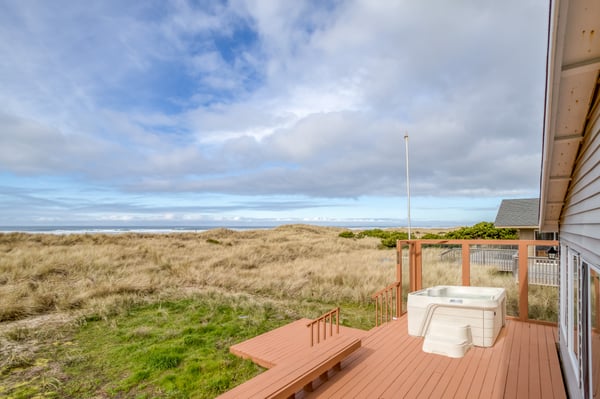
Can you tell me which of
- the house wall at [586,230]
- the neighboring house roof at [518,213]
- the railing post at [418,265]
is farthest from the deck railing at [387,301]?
the neighboring house roof at [518,213]

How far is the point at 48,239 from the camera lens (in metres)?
20.1

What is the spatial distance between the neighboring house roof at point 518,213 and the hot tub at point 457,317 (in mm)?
11241

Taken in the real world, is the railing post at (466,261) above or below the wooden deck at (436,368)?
above

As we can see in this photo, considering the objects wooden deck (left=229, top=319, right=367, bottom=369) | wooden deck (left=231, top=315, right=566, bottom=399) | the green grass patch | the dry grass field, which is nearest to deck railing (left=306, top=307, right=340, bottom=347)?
wooden deck (left=229, top=319, right=367, bottom=369)

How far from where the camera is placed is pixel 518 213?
51.4 ft

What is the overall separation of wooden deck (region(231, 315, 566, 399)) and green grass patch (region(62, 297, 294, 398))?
635mm

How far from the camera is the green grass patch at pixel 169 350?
14.8 ft

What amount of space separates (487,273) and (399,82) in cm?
847

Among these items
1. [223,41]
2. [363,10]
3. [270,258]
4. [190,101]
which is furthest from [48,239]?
[363,10]

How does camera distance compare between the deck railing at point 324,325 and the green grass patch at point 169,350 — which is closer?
the green grass patch at point 169,350

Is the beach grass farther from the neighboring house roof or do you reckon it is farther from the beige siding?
the neighboring house roof

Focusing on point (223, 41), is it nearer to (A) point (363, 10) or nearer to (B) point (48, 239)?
(A) point (363, 10)

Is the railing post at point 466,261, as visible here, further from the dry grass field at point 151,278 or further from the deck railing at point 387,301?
the dry grass field at point 151,278

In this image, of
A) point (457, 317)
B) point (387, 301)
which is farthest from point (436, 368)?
point (387, 301)
